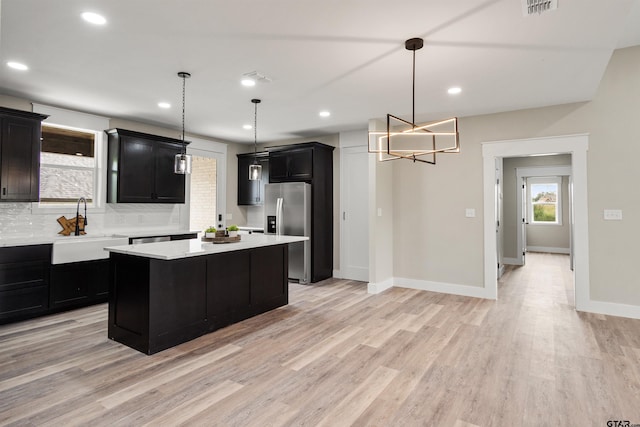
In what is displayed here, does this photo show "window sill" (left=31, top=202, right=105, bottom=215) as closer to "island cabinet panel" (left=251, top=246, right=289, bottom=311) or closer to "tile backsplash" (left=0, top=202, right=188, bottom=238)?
"tile backsplash" (left=0, top=202, right=188, bottom=238)

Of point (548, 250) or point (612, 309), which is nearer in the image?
point (612, 309)

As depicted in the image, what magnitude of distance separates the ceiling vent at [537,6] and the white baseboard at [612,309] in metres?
3.54

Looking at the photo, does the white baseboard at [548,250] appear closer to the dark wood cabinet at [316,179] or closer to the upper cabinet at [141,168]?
the dark wood cabinet at [316,179]

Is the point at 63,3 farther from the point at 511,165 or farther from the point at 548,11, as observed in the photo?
the point at 511,165

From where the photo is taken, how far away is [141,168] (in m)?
5.13

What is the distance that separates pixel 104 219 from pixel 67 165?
87 cm

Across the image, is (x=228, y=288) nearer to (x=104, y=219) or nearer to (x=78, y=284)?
(x=78, y=284)

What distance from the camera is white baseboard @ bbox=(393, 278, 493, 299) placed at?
489 centimetres

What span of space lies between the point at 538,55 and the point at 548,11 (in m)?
0.77

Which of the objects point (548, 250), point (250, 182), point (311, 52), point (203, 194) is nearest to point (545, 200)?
point (548, 250)

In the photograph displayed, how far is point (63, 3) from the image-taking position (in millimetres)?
2279

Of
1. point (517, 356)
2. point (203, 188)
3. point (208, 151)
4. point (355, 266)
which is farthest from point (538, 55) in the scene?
point (203, 188)

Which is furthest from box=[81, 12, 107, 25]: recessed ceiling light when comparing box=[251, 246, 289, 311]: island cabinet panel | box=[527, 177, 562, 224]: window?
box=[527, 177, 562, 224]: window

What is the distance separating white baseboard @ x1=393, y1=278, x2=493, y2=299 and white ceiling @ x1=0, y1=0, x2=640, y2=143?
8.19 ft
